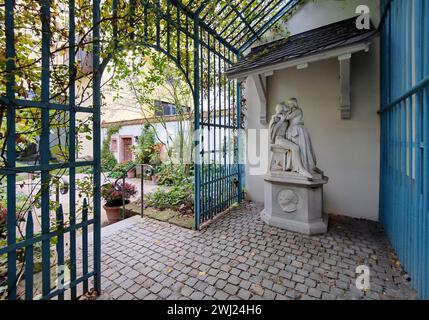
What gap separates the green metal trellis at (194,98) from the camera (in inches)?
56.9

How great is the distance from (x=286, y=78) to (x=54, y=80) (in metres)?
4.14

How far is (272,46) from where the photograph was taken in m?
4.38

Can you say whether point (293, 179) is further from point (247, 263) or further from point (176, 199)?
point (176, 199)

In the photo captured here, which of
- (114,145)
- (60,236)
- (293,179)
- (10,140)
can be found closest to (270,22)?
(293,179)

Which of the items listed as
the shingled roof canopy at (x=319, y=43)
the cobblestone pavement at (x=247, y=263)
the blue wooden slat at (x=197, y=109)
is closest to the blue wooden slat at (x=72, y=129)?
the cobblestone pavement at (x=247, y=263)

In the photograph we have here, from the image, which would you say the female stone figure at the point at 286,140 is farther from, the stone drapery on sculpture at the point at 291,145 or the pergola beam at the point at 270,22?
the pergola beam at the point at 270,22

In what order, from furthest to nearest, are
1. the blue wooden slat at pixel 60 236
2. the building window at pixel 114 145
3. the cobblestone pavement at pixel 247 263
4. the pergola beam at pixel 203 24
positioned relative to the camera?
the building window at pixel 114 145 → the pergola beam at pixel 203 24 → the cobblestone pavement at pixel 247 263 → the blue wooden slat at pixel 60 236

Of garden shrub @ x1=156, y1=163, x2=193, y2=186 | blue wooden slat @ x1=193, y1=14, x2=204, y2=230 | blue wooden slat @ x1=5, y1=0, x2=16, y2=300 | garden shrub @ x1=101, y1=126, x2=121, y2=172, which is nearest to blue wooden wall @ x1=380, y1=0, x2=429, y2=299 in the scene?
blue wooden slat @ x1=193, y1=14, x2=204, y2=230

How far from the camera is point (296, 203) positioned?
3.36m

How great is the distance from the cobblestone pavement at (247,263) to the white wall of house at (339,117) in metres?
0.67

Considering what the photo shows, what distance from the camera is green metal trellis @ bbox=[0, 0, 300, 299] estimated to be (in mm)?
1445

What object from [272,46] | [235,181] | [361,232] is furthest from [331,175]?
[272,46]

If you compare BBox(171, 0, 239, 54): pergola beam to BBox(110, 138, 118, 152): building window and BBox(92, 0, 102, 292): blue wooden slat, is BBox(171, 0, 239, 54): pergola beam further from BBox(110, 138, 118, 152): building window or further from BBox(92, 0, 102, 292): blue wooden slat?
BBox(110, 138, 118, 152): building window
